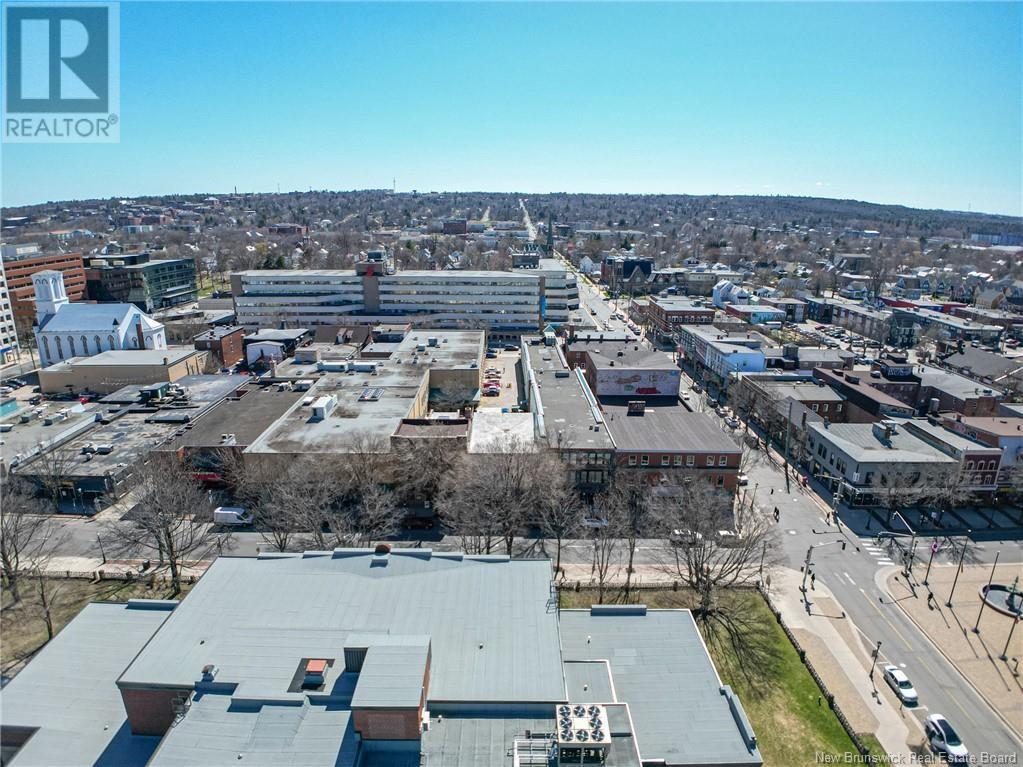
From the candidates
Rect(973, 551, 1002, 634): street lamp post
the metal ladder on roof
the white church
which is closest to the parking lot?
Rect(973, 551, 1002, 634): street lamp post

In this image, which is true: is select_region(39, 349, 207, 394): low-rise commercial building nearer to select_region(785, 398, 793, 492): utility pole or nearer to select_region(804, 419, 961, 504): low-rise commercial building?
select_region(785, 398, 793, 492): utility pole

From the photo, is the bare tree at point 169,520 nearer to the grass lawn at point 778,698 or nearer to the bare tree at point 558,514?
the bare tree at point 558,514

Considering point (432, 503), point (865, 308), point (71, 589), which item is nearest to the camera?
point (71, 589)

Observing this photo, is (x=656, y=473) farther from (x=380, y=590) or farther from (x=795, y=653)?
(x=380, y=590)

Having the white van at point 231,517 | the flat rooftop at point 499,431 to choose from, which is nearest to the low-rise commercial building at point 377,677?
the white van at point 231,517

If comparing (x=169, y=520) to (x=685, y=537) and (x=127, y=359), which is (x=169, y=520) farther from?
(x=127, y=359)

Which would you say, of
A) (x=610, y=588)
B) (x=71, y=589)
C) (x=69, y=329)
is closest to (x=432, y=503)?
(x=610, y=588)
